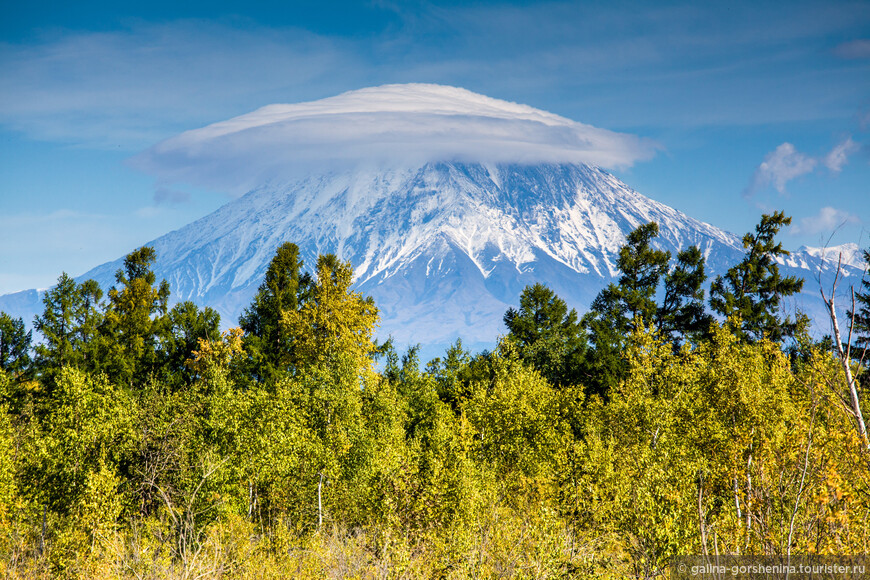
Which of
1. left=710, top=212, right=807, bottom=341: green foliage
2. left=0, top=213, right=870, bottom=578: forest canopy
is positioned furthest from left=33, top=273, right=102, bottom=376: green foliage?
left=710, top=212, right=807, bottom=341: green foliage

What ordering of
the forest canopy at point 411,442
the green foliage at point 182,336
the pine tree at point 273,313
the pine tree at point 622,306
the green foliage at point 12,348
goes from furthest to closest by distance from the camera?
the green foliage at point 182,336, the pine tree at point 273,313, the pine tree at point 622,306, the green foliage at point 12,348, the forest canopy at point 411,442

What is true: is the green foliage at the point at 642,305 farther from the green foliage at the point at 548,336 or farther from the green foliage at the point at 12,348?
the green foliage at the point at 12,348

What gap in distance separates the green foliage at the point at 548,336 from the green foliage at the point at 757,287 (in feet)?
43.2

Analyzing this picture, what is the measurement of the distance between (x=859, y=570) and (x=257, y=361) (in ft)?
168

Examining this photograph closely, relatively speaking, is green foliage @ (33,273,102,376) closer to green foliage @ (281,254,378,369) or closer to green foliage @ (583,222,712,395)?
green foliage @ (281,254,378,369)

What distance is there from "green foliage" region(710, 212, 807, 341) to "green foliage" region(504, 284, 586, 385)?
1318 centimetres

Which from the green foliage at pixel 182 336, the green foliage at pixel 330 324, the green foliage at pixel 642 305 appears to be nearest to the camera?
the green foliage at pixel 330 324

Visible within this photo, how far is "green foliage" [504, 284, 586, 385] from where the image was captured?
62719mm

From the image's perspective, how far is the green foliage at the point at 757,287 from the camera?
180ft

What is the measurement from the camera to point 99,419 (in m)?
32.5

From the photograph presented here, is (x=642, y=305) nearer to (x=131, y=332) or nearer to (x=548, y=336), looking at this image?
(x=548, y=336)

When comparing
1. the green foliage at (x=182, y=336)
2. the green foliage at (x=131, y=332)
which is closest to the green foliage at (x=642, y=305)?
the green foliage at (x=182, y=336)

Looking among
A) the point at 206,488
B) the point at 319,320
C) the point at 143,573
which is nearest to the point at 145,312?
the point at 319,320

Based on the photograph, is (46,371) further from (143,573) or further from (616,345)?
(616,345)
